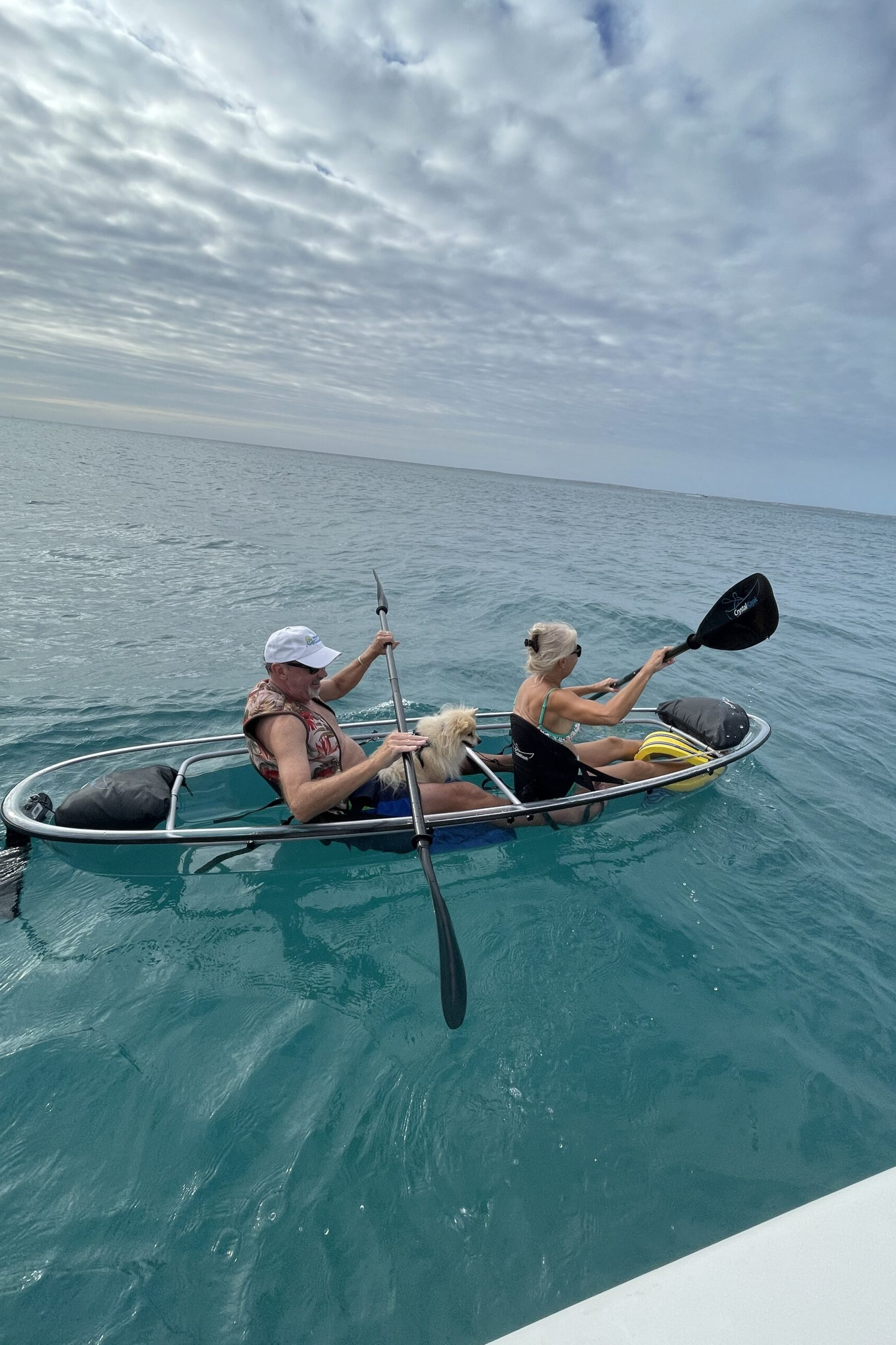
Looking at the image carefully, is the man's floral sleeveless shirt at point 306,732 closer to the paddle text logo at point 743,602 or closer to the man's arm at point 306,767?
the man's arm at point 306,767

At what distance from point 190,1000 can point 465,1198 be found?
6.16 feet

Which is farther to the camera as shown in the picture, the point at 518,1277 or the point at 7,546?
the point at 7,546

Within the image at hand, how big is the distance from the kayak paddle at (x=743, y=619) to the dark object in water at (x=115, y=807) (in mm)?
4039

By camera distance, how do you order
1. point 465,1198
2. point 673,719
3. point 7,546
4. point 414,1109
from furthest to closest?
point 7,546 < point 673,719 < point 414,1109 < point 465,1198

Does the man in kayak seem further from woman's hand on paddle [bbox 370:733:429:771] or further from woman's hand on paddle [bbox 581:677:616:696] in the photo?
woman's hand on paddle [bbox 581:677:616:696]

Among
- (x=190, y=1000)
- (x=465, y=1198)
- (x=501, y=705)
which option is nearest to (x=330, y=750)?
(x=190, y=1000)

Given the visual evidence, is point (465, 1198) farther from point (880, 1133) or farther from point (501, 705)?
point (501, 705)

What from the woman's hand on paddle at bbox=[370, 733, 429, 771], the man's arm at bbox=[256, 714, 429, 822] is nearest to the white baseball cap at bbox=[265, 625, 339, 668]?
the man's arm at bbox=[256, 714, 429, 822]

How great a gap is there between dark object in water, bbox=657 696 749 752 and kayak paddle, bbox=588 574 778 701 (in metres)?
0.72

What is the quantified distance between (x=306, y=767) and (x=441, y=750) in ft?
3.87

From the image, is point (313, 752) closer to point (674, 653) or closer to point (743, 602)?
point (674, 653)

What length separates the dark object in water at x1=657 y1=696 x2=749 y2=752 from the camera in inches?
250

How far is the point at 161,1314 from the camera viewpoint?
239cm

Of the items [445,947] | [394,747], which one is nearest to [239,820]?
[394,747]
